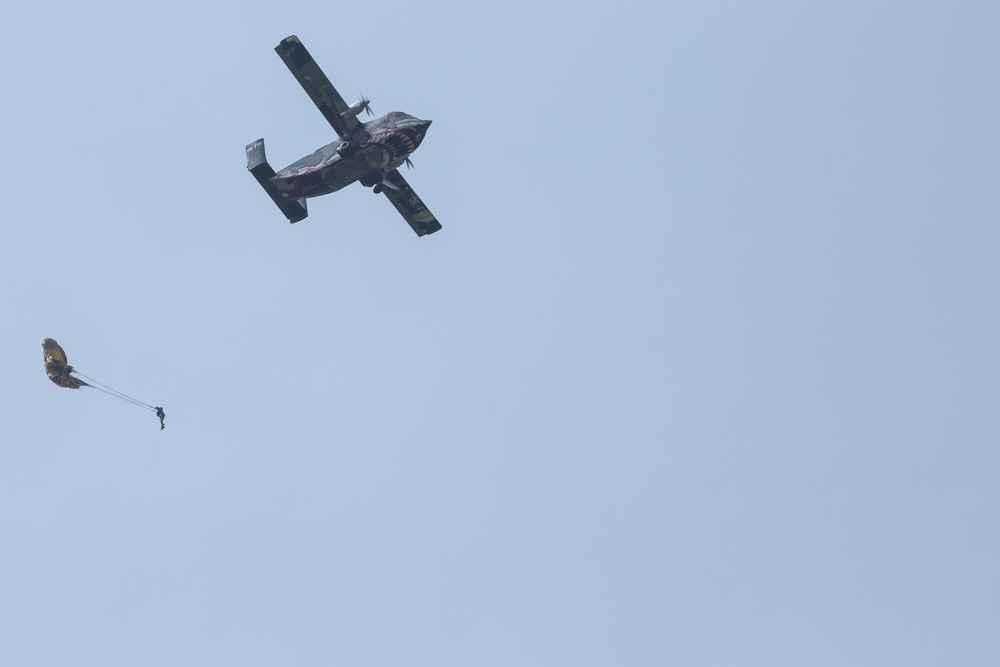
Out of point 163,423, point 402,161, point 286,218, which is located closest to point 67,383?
point 163,423

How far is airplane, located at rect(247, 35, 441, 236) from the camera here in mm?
72875

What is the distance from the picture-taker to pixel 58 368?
69750mm

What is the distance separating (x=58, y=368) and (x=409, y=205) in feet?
75.0

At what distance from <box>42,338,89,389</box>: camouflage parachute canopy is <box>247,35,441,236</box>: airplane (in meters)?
15.6

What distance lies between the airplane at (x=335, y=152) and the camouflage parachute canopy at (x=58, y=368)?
1557 centimetres

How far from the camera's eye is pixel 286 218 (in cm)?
7862

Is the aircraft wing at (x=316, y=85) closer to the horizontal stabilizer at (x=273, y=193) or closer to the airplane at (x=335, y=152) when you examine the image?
the airplane at (x=335, y=152)

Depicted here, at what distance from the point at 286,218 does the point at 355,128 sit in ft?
26.2

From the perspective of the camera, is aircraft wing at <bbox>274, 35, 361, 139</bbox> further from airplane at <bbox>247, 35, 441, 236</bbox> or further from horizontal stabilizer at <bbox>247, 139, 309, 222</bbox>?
horizontal stabilizer at <bbox>247, 139, 309, 222</bbox>

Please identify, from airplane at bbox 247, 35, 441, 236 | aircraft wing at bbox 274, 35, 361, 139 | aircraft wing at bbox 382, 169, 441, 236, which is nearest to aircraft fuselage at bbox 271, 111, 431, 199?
airplane at bbox 247, 35, 441, 236

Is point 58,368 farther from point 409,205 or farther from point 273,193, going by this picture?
point 409,205

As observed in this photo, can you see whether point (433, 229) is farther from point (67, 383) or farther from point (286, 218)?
point (67, 383)

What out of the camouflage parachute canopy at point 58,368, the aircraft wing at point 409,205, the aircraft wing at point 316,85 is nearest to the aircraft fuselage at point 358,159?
the aircraft wing at point 316,85

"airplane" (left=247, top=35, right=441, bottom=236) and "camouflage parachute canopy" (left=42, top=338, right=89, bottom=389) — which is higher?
"airplane" (left=247, top=35, right=441, bottom=236)
